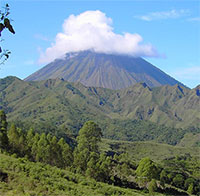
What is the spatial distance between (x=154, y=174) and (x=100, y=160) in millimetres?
10451

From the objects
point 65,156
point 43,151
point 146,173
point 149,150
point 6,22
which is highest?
point 6,22

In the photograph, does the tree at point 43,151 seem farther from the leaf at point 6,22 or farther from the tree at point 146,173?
the leaf at point 6,22

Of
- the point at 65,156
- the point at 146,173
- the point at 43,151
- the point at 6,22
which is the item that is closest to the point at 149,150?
the point at 146,173

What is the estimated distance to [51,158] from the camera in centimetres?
4638

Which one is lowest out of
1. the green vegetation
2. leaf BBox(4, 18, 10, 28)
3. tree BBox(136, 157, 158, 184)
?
tree BBox(136, 157, 158, 184)

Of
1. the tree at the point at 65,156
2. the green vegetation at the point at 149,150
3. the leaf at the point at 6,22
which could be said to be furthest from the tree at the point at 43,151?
the green vegetation at the point at 149,150

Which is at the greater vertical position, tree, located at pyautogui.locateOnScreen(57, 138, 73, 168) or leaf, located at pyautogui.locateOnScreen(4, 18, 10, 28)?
leaf, located at pyautogui.locateOnScreen(4, 18, 10, 28)

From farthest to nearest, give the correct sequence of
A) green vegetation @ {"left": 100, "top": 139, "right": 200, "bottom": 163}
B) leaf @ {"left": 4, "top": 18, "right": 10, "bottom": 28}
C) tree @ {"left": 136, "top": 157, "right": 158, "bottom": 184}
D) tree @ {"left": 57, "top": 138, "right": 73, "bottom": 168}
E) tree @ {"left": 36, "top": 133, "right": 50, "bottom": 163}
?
1. green vegetation @ {"left": 100, "top": 139, "right": 200, "bottom": 163}
2. tree @ {"left": 136, "top": 157, "right": 158, "bottom": 184}
3. tree @ {"left": 57, "top": 138, "right": 73, "bottom": 168}
4. tree @ {"left": 36, "top": 133, "right": 50, "bottom": 163}
5. leaf @ {"left": 4, "top": 18, "right": 10, "bottom": 28}

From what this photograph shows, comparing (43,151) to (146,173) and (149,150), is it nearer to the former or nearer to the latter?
(146,173)

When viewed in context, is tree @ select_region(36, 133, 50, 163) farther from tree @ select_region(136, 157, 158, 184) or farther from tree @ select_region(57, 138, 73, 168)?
tree @ select_region(136, 157, 158, 184)

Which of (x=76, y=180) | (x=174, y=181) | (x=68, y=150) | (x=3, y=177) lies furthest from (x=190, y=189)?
(x=3, y=177)

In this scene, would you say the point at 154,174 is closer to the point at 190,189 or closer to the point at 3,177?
the point at 190,189

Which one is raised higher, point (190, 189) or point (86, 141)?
point (86, 141)

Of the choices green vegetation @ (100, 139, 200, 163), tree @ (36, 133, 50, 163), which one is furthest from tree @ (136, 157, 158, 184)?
green vegetation @ (100, 139, 200, 163)
